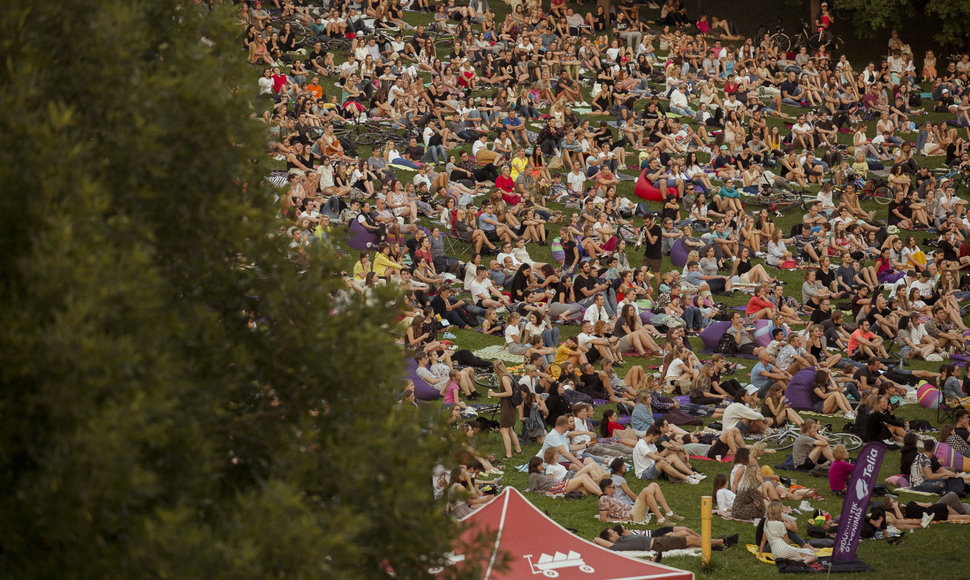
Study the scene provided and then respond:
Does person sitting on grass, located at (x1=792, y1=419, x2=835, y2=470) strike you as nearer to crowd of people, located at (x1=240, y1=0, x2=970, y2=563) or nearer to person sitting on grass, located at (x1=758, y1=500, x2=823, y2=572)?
crowd of people, located at (x1=240, y1=0, x2=970, y2=563)

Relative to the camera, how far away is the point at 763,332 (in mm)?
20656

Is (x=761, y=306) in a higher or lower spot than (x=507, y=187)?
lower

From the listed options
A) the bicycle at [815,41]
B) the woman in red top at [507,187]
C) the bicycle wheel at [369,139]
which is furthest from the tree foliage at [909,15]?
the bicycle wheel at [369,139]

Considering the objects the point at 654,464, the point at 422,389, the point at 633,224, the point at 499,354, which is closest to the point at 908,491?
the point at 654,464

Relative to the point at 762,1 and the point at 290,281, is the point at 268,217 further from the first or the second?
the point at 762,1

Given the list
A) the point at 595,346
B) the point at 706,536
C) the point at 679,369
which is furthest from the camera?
the point at 595,346

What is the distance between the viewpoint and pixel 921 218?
27.0m

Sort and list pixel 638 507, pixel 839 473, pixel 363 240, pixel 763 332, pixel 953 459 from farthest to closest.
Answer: pixel 363 240
pixel 763 332
pixel 953 459
pixel 839 473
pixel 638 507

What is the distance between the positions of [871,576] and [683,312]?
31.6 ft

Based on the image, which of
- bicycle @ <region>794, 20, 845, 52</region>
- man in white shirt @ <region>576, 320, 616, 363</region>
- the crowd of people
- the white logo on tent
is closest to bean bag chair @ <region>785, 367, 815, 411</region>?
the crowd of people

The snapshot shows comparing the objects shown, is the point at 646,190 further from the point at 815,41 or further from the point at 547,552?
the point at 547,552

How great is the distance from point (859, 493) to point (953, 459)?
11.1 ft

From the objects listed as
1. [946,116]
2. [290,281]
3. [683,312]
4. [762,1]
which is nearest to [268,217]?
[290,281]

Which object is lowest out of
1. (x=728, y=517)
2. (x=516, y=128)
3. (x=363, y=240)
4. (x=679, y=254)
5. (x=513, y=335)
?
(x=728, y=517)
